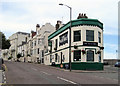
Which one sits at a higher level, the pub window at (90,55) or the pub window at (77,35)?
the pub window at (77,35)

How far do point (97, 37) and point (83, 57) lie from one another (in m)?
4.48

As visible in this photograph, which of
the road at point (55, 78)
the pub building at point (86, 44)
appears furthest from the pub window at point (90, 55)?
the road at point (55, 78)

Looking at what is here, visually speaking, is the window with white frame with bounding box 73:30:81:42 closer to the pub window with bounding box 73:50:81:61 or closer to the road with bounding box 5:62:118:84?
the pub window with bounding box 73:50:81:61

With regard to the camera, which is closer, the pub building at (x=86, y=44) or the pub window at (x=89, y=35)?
the pub building at (x=86, y=44)

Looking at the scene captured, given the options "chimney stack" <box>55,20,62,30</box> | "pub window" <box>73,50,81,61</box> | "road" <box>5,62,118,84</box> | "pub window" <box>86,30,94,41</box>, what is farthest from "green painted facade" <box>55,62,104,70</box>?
"chimney stack" <box>55,20,62,30</box>

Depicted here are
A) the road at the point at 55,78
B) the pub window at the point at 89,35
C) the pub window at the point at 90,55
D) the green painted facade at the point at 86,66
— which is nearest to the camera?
the road at the point at 55,78

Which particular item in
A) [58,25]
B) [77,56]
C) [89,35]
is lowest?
[77,56]

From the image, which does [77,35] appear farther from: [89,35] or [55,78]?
[55,78]

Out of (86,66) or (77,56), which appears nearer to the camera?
(86,66)

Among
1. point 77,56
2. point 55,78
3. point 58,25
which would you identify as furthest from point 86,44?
point 58,25

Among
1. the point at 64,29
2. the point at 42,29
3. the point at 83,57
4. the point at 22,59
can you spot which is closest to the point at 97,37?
the point at 83,57

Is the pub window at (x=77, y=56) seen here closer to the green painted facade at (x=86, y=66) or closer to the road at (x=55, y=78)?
the green painted facade at (x=86, y=66)

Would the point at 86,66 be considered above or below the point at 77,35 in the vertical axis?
below

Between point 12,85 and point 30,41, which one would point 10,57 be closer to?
point 30,41
